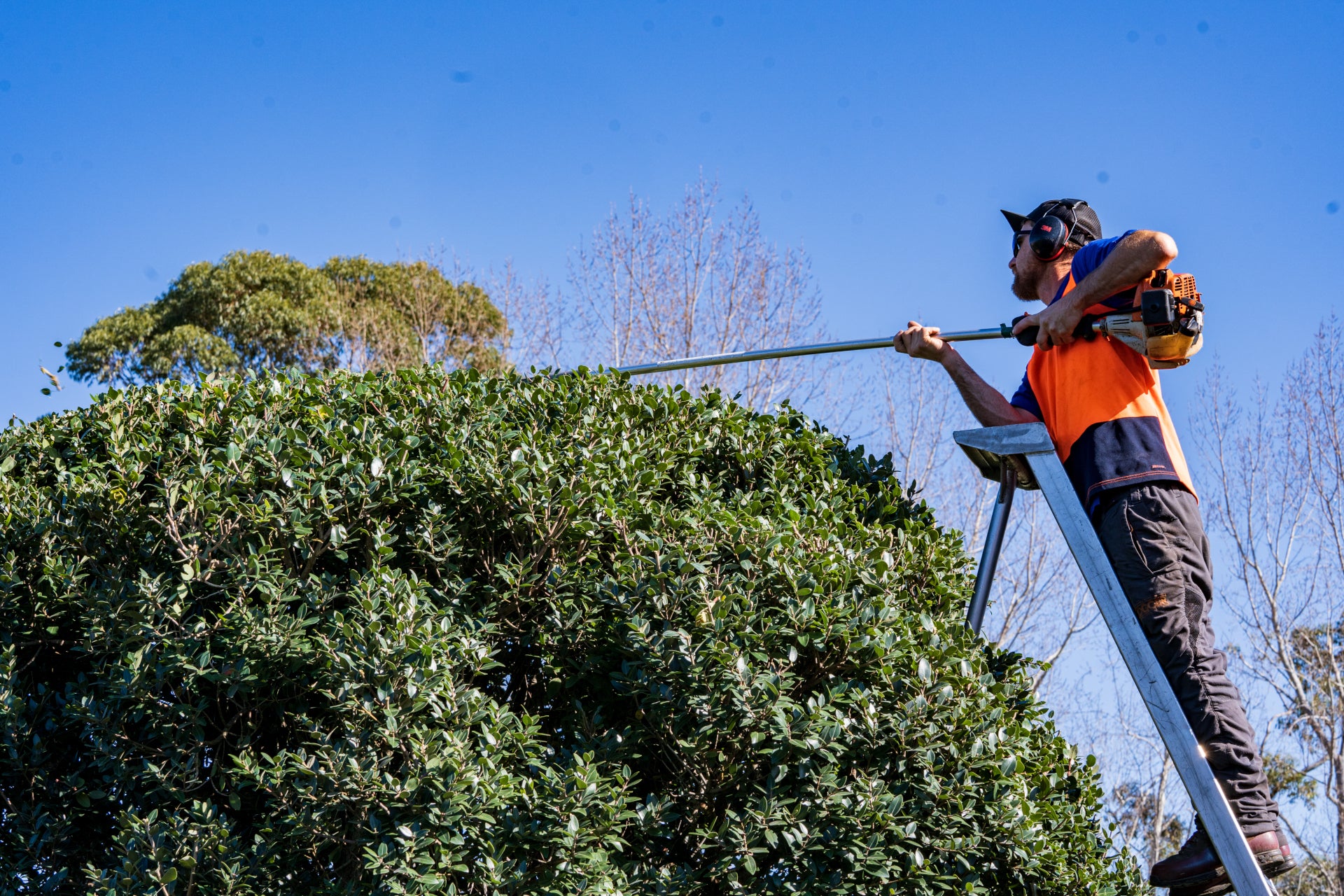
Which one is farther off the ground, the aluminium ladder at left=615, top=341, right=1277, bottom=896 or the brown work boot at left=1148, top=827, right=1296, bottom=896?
the aluminium ladder at left=615, top=341, right=1277, bottom=896

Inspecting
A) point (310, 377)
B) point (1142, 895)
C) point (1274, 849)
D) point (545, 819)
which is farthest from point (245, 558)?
point (1274, 849)

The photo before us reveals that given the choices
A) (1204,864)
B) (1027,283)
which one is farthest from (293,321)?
(1204,864)

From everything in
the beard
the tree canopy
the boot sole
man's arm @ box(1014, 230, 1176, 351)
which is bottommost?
the boot sole

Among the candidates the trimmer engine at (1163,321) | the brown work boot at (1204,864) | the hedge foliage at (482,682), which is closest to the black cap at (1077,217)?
the trimmer engine at (1163,321)

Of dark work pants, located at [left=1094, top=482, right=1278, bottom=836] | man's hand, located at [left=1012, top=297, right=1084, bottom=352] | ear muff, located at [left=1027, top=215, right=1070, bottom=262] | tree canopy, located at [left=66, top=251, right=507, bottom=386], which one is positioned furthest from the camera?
tree canopy, located at [left=66, top=251, right=507, bottom=386]

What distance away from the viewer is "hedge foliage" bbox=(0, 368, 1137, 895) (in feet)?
8.68

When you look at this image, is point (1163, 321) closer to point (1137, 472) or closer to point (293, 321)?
point (1137, 472)

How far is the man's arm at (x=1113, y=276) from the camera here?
11.2ft

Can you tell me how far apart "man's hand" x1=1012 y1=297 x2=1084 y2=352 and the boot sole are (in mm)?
1691

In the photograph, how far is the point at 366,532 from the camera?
2986mm

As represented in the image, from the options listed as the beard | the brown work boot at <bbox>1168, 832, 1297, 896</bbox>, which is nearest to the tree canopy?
the beard

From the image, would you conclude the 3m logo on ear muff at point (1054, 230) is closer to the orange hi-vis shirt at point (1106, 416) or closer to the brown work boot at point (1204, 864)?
the orange hi-vis shirt at point (1106, 416)

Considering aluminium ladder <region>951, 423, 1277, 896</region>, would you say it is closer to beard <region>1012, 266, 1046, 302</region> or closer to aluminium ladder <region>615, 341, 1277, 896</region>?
aluminium ladder <region>615, 341, 1277, 896</region>

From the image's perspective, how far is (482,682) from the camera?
3092 mm
